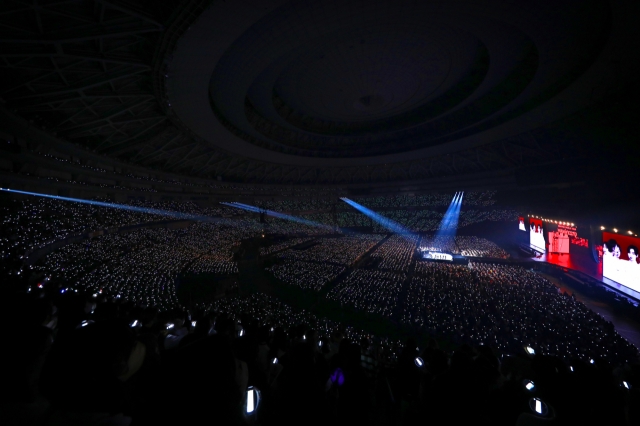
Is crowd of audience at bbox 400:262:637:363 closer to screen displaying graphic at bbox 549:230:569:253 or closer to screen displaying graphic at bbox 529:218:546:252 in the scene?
screen displaying graphic at bbox 549:230:569:253

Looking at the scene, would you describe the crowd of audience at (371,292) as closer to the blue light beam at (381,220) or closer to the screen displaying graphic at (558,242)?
the screen displaying graphic at (558,242)

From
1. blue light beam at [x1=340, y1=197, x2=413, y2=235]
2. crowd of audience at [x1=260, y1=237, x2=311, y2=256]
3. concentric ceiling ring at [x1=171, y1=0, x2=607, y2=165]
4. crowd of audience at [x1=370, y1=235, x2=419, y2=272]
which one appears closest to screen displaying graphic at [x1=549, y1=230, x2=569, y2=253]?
concentric ceiling ring at [x1=171, y1=0, x2=607, y2=165]

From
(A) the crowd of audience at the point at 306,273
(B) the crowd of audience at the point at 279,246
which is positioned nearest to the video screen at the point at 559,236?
(A) the crowd of audience at the point at 306,273

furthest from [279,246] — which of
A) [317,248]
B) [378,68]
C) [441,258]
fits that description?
[378,68]

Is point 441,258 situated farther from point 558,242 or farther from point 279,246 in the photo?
point 279,246

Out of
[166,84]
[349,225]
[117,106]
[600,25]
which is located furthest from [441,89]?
[349,225]
